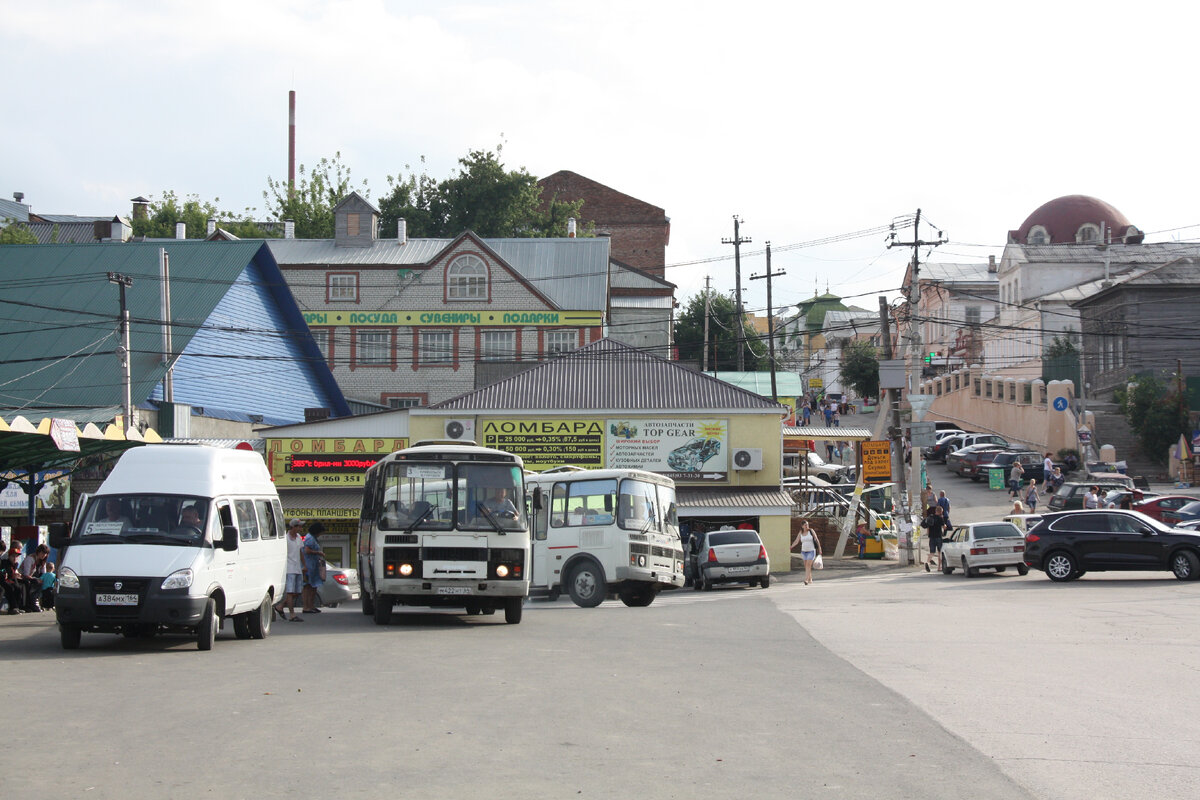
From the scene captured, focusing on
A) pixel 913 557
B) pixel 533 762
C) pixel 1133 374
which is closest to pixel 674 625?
pixel 533 762

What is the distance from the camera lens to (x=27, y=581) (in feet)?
73.3

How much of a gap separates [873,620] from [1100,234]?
80272mm

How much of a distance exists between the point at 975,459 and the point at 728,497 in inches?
832

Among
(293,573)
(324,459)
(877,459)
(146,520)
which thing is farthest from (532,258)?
(146,520)

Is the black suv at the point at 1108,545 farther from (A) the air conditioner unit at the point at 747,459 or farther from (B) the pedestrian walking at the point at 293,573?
(B) the pedestrian walking at the point at 293,573

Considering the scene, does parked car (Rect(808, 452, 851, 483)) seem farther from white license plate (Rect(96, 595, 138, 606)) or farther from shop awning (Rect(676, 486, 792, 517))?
white license plate (Rect(96, 595, 138, 606))

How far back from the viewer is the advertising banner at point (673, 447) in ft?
129

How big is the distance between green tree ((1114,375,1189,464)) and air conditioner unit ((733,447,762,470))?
80.3ft

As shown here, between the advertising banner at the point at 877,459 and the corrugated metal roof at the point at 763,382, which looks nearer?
the advertising banner at the point at 877,459

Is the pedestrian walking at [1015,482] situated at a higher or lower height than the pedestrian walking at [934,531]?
higher

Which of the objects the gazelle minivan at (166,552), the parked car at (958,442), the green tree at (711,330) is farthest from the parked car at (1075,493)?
the green tree at (711,330)

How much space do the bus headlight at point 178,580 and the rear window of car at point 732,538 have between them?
62.1ft

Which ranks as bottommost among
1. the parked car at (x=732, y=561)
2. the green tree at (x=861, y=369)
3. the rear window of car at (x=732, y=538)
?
the parked car at (x=732, y=561)

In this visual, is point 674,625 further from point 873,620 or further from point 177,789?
point 177,789
